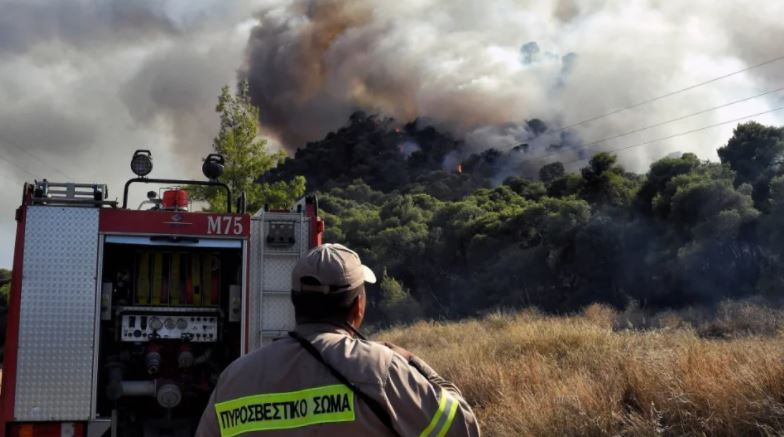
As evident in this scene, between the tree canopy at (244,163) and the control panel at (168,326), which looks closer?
the control panel at (168,326)

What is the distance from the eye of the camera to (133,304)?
5.93 m

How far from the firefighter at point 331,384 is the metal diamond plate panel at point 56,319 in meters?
3.43

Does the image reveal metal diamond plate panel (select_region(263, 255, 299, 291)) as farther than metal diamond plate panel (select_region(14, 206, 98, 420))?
Yes

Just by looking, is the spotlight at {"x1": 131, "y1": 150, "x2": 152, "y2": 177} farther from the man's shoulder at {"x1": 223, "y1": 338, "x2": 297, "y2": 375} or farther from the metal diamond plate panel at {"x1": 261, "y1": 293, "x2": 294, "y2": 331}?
the man's shoulder at {"x1": 223, "y1": 338, "x2": 297, "y2": 375}

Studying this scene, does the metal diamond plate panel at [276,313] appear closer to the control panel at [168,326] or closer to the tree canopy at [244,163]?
the control panel at [168,326]

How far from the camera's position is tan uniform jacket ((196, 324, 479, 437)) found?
188cm

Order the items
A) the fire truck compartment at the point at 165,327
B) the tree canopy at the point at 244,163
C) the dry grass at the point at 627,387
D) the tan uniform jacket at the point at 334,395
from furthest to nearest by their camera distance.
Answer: the tree canopy at the point at 244,163 < the fire truck compartment at the point at 165,327 < the dry grass at the point at 627,387 < the tan uniform jacket at the point at 334,395

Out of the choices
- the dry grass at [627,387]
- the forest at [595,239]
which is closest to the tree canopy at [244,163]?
the forest at [595,239]

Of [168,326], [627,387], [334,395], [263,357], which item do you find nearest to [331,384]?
[334,395]

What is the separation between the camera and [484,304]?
2791cm

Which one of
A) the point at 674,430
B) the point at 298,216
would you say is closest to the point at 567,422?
the point at 674,430

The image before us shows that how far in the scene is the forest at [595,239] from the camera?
19609mm

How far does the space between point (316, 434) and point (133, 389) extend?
4147mm

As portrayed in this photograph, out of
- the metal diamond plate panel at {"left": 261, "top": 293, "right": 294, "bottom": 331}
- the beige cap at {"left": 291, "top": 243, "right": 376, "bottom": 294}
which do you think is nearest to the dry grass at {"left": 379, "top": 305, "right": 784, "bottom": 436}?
the metal diamond plate panel at {"left": 261, "top": 293, "right": 294, "bottom": 331}
